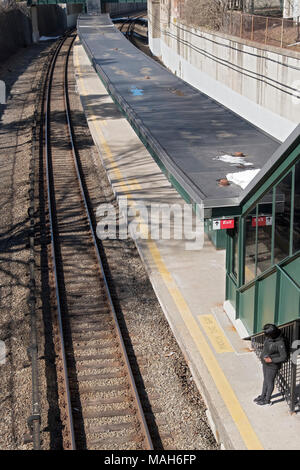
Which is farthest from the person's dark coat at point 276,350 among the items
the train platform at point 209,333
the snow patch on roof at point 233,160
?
the snow patch on roof at point 233,160

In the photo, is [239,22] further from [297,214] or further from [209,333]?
[297,214]

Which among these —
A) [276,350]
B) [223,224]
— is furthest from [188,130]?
[276,350]

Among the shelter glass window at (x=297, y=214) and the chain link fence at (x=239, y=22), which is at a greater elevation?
the chain link fence at (x=239, y=22)

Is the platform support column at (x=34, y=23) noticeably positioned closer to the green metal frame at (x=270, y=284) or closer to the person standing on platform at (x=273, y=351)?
the green metal frame at (x=270, y=284)

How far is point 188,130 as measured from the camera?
45.5 feet

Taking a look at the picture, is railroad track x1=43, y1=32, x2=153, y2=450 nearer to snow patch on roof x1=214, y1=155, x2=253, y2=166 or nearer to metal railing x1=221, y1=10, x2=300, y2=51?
snow patch on roof x1=214, y1=155, x2=253, y2=166

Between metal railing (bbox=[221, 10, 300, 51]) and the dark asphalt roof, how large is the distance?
Answer: 12.0ft

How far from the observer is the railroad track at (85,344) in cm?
758

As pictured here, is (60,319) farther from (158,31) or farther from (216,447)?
(158,31)

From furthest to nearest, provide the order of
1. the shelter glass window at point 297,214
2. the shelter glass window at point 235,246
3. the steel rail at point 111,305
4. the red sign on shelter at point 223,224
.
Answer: the shelter glass window at point 235,246
the red sign on shelter at point 223,224
the steel rail at point 111,305
the shelter glass window at point 297,214

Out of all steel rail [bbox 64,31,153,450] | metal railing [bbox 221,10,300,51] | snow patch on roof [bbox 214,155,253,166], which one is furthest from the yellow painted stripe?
metal railing [bbox 221,10,300,51]

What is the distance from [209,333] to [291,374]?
224 centimetres

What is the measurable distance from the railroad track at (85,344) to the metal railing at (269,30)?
31.0 feet
